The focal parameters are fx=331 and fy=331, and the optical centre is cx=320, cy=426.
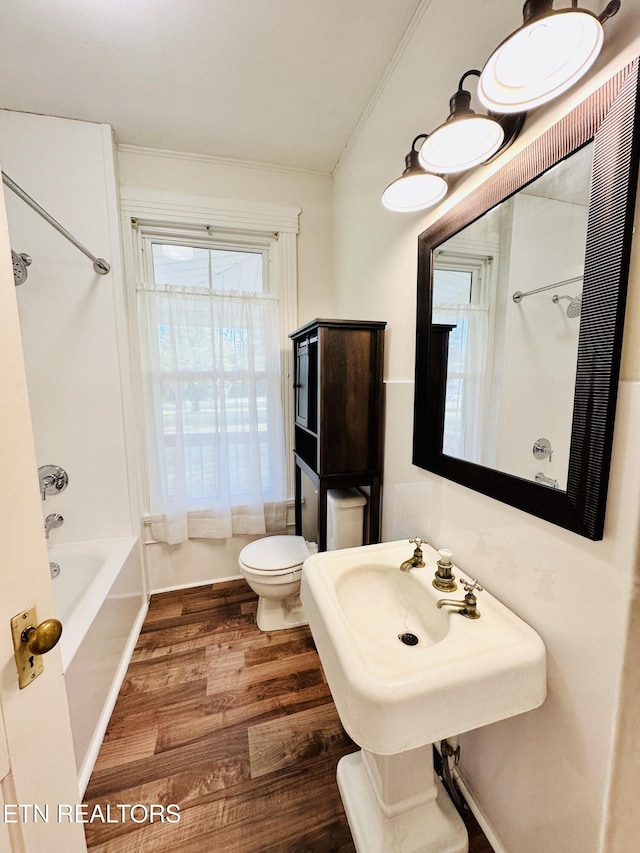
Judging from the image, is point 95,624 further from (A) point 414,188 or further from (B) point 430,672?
(A) point 414,188

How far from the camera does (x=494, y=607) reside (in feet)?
2.98

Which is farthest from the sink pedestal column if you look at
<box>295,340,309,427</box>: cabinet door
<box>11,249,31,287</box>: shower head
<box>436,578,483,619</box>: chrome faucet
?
<box>11,249,31,287</box>: shower head

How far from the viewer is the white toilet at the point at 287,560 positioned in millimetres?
1656

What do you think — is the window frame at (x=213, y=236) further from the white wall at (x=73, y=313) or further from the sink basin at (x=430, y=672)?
the sink basin at (x=430, y=672)

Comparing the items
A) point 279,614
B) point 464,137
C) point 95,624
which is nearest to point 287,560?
point 279,614

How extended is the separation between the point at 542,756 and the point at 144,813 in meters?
1.23

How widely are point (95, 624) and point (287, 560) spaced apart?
86cm

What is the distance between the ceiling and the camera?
118 centimetres

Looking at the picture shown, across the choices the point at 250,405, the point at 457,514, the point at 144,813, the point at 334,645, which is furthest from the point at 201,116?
the point at 144,813

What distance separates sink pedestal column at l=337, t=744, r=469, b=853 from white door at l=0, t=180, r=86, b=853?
0.80m

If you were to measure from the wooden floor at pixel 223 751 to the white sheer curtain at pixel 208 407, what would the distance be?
687mm

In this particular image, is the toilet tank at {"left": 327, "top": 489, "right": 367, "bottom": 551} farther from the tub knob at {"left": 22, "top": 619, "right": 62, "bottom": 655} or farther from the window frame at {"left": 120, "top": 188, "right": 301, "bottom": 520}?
the tub knob at {"left": 22, "top": 619, "right": 62, "bottom": 655}

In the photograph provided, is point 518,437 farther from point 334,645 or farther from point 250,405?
point 250,405

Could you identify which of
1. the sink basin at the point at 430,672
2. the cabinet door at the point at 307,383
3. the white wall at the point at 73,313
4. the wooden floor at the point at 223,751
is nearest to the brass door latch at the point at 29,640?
the sink basin at the point at 430,672
